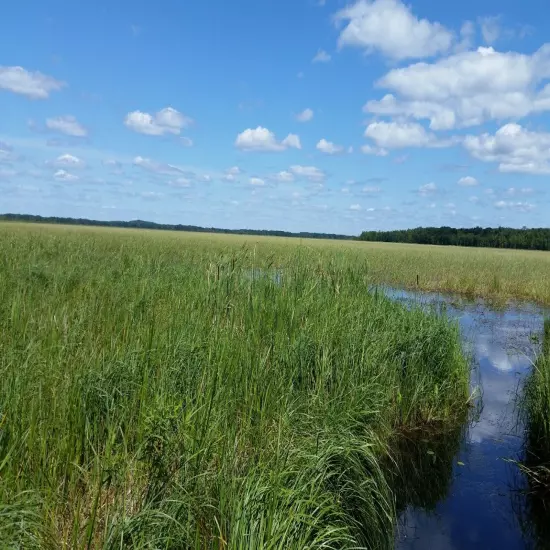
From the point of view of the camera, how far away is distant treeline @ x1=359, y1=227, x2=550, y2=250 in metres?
67.4

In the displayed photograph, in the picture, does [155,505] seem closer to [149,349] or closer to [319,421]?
[149,349]

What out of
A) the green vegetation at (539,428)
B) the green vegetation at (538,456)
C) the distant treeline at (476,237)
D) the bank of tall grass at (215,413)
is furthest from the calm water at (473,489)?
the distant treeline at (476,237)


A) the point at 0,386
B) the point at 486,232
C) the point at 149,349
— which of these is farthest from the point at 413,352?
the point at 486,232

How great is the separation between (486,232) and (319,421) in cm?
8532

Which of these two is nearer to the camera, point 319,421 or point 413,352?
point 319,421

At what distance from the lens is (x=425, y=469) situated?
4199 mm

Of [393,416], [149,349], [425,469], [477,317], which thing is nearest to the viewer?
[149,349]

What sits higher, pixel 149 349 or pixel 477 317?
pixel 149 349

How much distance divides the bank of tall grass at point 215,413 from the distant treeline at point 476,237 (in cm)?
7139

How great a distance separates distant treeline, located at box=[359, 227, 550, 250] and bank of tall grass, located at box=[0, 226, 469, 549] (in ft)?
234

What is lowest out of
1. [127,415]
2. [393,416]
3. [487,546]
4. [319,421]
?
[487,546]

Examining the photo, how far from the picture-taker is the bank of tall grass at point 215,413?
2055 mm

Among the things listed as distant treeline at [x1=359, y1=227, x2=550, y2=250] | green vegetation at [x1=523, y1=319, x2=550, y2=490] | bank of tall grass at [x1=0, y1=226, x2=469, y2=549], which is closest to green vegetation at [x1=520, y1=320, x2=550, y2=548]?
green vegetation at [x1=523, y1=319, x2=550, y2=490]

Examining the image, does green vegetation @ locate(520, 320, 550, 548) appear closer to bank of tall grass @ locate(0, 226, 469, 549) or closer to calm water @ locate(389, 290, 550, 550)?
calm water @ locate(389, 290, 550, 550)
